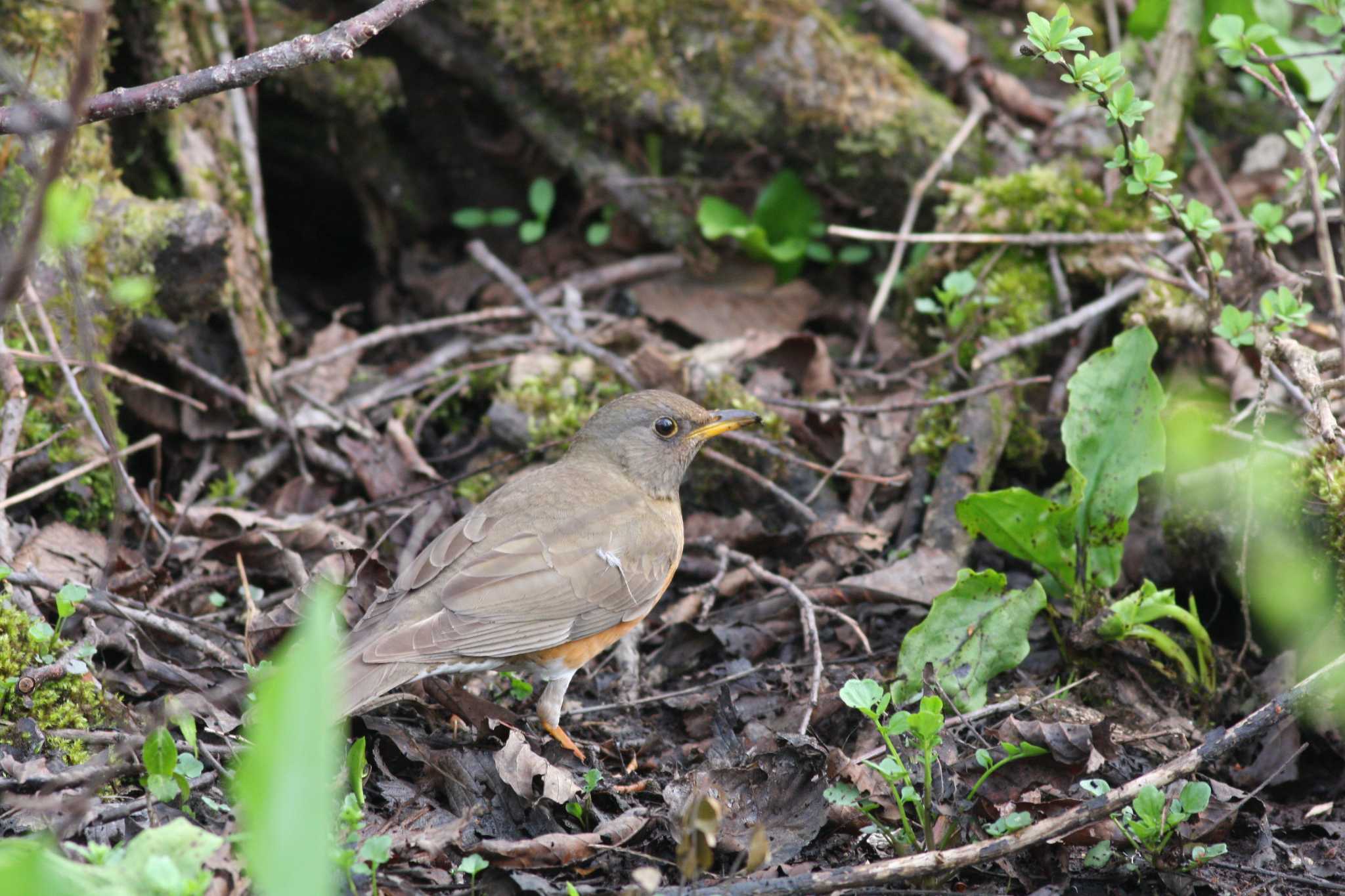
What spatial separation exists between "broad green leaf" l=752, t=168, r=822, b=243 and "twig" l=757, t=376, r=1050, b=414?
5.34 ft

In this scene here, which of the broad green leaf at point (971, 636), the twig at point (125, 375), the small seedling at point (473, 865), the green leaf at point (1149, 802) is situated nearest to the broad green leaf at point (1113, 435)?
the broad green leaf at point (971, 636)

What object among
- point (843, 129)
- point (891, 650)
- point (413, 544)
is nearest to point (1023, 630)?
point (891, 650)

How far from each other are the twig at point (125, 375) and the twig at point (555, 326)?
5.93ft

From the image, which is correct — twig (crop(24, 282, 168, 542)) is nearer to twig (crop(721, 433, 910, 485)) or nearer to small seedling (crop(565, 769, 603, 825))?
small seedling (crop(565, 769, 603, 825))

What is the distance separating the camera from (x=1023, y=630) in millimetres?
4512

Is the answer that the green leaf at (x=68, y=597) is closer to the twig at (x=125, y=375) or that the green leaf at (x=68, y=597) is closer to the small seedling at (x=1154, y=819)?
the twig at (x=125, y=375)

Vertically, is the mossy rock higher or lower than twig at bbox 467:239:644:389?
higher

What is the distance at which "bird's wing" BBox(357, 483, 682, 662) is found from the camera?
4410 mm

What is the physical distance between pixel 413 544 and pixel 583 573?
97 cm

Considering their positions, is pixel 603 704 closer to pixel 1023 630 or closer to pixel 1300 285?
pixel 1023 630

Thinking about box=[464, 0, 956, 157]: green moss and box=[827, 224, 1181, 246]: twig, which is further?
box=[464, 0, 956, 157]: green moss

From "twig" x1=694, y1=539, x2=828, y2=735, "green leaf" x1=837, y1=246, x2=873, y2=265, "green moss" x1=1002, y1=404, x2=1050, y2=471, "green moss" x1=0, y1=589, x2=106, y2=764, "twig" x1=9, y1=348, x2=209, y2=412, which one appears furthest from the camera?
"green leaf" x1=837, y1=246, x2=873, y2=265

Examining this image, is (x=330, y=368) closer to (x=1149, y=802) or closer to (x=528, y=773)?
(x=528, y=773)

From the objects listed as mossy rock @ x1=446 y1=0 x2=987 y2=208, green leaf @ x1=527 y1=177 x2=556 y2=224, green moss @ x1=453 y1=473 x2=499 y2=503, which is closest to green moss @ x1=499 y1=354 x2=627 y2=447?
green moss @ x1=453 y1=473 x2=499 y2=503
